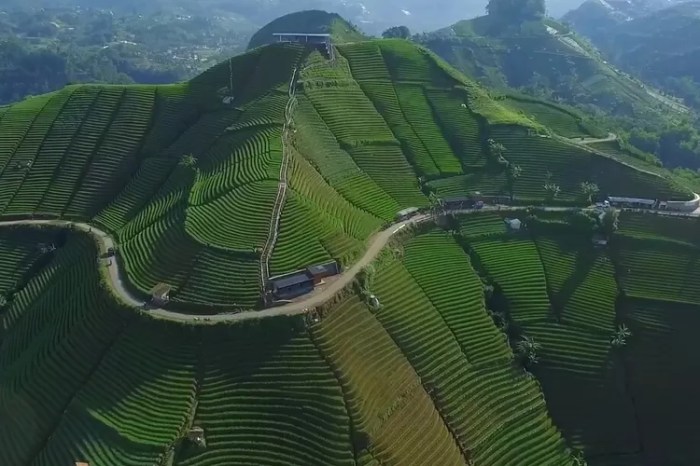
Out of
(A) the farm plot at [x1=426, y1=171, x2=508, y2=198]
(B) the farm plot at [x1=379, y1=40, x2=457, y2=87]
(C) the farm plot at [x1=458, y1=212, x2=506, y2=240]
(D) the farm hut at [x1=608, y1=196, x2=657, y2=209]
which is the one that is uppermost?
(B) the farm plot at [x1=379, y1=40, x2=457, y2=87]

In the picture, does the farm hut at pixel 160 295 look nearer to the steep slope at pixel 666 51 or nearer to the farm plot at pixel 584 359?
the farm plot at pixel 584 359

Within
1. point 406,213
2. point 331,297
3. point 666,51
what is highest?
point 666,51

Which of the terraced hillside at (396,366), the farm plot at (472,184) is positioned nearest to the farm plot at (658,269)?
the terraced hillside at (396,366)

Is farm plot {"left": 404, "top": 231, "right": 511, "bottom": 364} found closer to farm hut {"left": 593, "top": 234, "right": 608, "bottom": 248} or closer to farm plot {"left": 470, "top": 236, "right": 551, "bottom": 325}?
farm plot {"left": 470, "top": 236, "right": 551, "bottom": 325}

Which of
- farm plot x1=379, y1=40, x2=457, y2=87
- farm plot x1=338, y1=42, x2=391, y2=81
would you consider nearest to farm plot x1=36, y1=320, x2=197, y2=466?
farm plot x1=338, y1=42, x2=391, y2=81

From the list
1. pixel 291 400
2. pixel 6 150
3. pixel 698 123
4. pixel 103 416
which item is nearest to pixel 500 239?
pixel 291 400

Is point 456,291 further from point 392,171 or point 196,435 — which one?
point 196,435

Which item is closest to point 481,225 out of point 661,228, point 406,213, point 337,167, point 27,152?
point 406,213

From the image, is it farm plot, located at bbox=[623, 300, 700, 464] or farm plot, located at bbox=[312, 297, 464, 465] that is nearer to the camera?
farm plot, located at bbox=[312, 297, 464, 465]
